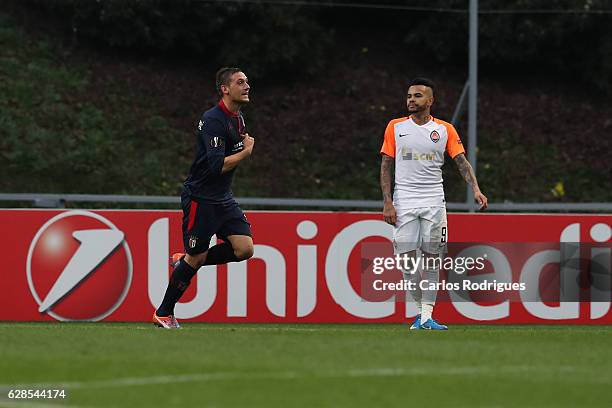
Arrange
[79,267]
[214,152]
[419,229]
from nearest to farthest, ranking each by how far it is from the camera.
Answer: [214,152] → [419,229] → [79,267]

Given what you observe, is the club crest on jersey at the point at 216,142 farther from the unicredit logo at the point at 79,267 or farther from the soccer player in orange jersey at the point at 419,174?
the unicredit logo at the point at 79,267

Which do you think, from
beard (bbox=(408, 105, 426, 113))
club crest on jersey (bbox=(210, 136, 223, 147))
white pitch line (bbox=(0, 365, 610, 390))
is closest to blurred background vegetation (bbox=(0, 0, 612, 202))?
beard (bbox=(408, 105, 426, 113))

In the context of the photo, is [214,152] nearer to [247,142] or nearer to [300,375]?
[247,142]

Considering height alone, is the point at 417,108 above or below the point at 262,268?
above

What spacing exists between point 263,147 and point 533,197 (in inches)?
190

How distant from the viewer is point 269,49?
25.1 metres

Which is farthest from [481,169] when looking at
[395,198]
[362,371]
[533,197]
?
[362,371]

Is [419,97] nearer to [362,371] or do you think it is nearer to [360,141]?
[362,371]

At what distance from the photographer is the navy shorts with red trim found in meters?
11.1

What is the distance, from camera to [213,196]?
36.8 ft

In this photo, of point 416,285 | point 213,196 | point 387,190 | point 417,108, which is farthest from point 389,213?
point 213,196

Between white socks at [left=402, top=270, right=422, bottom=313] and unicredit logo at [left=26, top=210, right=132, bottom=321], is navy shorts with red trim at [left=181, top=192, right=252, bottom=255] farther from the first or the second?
unicredit logo at [left=26, top=210, right=132, bottom=321]

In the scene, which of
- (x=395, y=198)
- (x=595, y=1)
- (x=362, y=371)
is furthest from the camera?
(x=595, y=1)

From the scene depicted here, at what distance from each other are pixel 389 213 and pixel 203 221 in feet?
5.30
